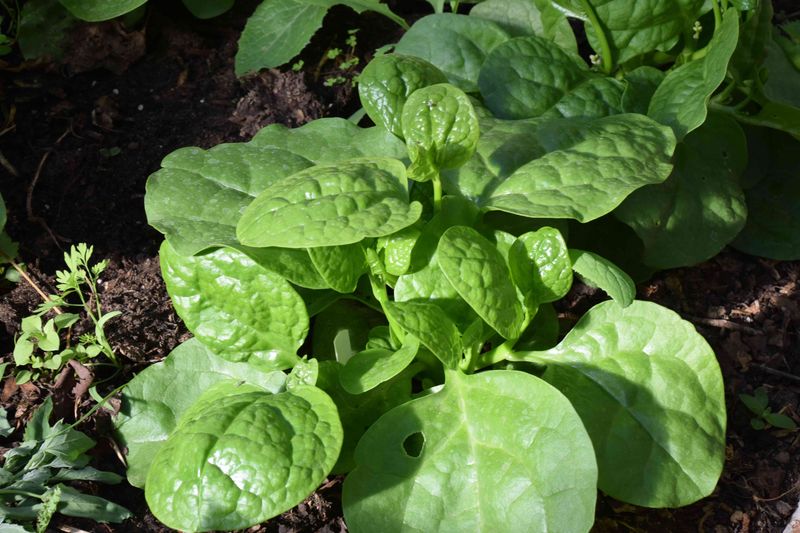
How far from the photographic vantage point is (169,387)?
1.79m

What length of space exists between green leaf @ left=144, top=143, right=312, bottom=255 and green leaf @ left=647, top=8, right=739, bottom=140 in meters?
0.85

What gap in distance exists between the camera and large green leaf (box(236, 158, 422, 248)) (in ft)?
4.78

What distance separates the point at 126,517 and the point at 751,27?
184 centimetres

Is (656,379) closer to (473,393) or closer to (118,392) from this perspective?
(473,393)

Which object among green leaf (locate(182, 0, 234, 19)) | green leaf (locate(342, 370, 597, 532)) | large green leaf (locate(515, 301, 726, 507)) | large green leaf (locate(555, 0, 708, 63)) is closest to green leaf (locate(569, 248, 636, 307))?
large green leaf (locate(515, 301, 726, 507))

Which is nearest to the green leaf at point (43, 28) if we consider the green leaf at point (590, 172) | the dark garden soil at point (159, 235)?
the dark garden soil at point (159, 235)

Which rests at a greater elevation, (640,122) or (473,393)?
(640,122)

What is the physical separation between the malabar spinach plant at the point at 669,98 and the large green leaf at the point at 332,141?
8.1 inches

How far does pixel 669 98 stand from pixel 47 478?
Answer: 1620mm

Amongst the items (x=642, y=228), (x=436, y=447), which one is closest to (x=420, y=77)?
(x=642, y=228)

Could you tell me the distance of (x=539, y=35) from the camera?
7.73 ft

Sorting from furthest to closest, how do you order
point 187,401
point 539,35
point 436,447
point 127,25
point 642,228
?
point 127,25, point 539,35, point 642,228, point 187,401, point 436,447

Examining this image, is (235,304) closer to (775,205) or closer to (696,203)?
(696,203)

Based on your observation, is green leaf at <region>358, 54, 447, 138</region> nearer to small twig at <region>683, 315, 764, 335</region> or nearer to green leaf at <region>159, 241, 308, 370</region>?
green leaf at <region>159, 241, 308, 370</region>
